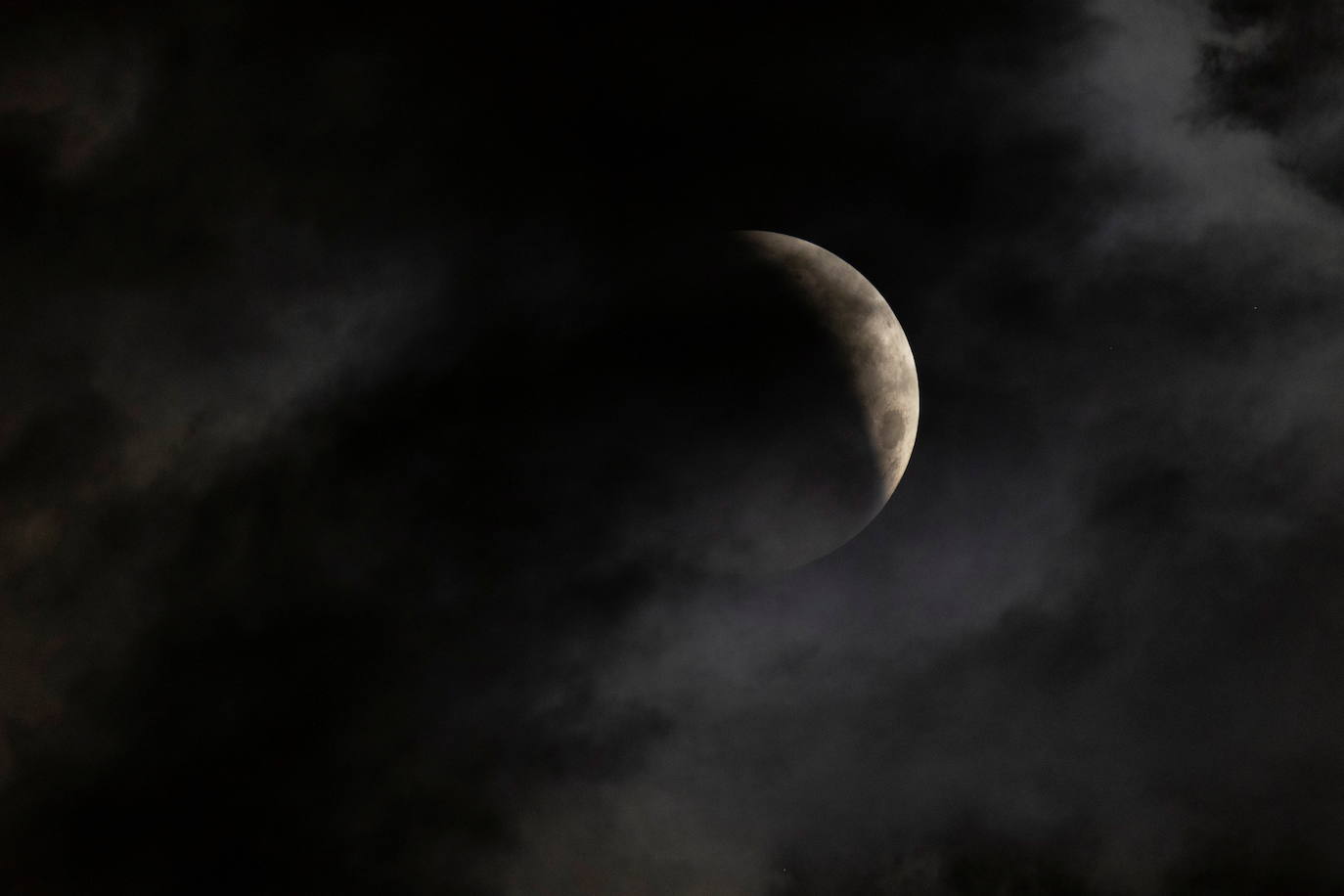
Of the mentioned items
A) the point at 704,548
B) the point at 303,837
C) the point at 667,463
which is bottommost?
the point at 303,837

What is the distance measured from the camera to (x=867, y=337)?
23.7 meters

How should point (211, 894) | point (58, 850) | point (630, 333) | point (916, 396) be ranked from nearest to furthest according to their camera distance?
point (630, 333) < point (916, 396) < point (58, 850) < point (211, 894)

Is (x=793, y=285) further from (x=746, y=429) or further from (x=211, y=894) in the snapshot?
(x=211, y=894)

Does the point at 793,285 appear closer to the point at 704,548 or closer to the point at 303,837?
the point at 704,548

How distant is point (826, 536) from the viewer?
2250 cm

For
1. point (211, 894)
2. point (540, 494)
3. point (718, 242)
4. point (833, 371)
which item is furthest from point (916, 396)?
point (211, 894)

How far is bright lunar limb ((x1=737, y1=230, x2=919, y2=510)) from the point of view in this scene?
76.0 ft

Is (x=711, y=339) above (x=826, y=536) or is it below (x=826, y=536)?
above

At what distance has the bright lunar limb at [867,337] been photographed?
23172 mm

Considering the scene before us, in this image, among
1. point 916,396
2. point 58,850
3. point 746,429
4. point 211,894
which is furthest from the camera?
point 211,894

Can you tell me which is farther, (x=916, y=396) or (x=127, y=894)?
(x=127, y=894)

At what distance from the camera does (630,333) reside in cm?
2316

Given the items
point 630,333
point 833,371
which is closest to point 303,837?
point 630,333

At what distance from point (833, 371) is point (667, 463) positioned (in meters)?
4.71
